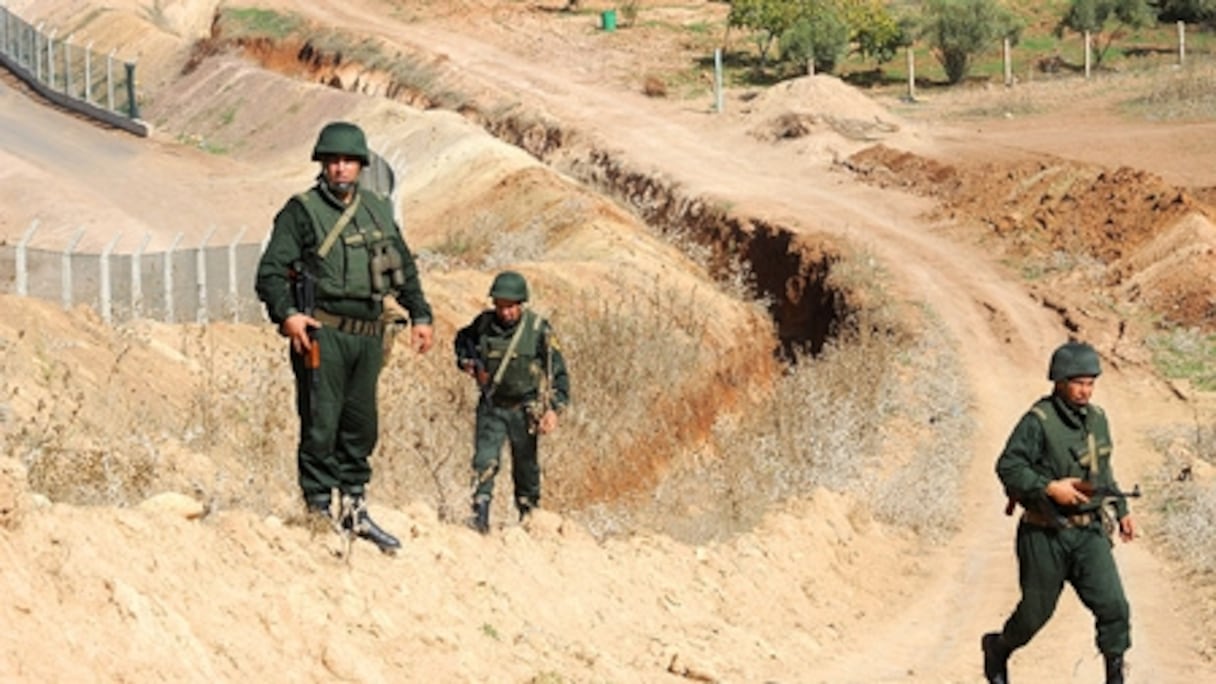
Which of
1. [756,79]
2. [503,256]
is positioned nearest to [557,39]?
[756,79]

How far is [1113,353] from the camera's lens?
89.6 feet

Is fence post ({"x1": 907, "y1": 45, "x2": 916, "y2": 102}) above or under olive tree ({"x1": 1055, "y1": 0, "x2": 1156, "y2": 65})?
under

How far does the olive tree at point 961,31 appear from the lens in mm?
53938

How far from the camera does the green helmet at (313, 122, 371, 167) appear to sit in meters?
9.70

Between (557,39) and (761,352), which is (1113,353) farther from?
(557,39)

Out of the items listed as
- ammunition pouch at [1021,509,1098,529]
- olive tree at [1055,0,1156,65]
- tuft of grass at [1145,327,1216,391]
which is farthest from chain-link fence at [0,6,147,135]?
ammunition pouch at [1021,509,1098,529]

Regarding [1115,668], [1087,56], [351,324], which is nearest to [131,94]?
[1087,56]

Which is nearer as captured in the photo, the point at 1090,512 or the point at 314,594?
the point at 314,594

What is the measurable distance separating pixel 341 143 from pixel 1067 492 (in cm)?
357

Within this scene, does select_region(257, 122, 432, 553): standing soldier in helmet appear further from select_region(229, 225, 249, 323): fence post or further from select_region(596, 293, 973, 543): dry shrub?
select_region(229, 225, 249, 323): fence post

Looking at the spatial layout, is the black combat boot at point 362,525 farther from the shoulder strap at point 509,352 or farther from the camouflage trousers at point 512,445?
the shoulder strap at point 509,352

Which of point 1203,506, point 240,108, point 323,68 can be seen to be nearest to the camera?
point 1203,506

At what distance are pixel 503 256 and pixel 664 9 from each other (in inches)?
1358

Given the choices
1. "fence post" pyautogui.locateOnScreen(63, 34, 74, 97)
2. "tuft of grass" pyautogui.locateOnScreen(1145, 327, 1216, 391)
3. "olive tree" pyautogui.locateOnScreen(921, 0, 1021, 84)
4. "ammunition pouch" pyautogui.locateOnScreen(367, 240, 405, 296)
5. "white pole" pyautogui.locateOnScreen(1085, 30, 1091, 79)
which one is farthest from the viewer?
"olive tree" pyautogui.locateOnScreen(921, 0, 1021, 84)
